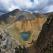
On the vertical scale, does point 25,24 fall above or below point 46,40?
above

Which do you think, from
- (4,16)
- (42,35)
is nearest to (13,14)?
(4,16)

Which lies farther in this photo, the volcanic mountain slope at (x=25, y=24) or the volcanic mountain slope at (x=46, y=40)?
the volcanic mountain slope at (x=25, y=24)

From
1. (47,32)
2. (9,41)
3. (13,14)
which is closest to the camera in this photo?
(47,32)

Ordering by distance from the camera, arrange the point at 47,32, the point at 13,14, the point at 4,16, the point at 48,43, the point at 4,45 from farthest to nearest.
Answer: the point at 13,14
the point at 4,16
the point at 4,45
the point at 47,32
the point at 48,43

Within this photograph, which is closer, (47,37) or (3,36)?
(47,37)

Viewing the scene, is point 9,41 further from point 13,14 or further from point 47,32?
point 13,14

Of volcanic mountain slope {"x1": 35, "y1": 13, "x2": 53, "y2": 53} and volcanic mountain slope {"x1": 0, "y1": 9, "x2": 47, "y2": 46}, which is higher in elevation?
volcanic mountain slope {"x1": 0, "y1": 9, "x2": 47, "y2": 46}

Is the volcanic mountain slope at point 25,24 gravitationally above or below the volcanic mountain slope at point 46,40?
above

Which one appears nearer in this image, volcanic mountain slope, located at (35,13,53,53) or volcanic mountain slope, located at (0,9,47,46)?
volcanic mountain slope, located at (35,13,53,53)

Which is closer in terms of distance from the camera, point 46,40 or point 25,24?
point 46,40

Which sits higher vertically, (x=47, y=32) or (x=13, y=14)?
(x=13, y=14)

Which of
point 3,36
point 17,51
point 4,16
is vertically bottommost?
point 17,51
